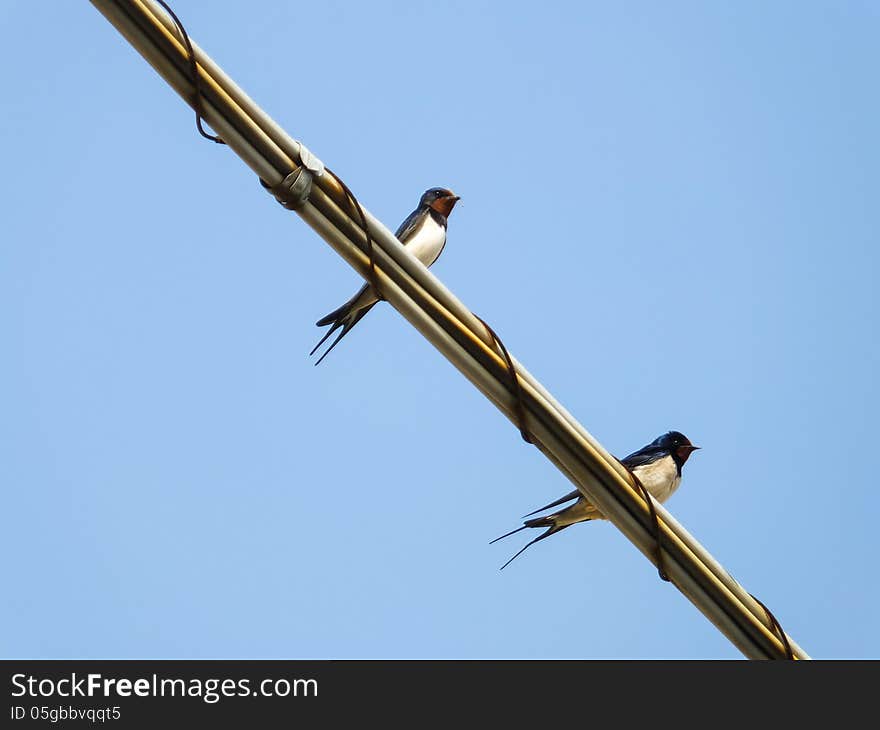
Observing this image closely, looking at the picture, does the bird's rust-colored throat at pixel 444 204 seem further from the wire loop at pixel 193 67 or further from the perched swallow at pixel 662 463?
the wire loop at pixel 193 67

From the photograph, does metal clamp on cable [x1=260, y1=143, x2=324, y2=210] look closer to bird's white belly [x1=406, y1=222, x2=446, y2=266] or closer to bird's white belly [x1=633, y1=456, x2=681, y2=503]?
bird's white belly [x1=633, y1=456, x2=681, y2=503]

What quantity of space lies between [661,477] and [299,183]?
398cm

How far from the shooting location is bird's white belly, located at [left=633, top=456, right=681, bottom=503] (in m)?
6.37

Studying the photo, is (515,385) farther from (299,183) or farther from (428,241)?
(428,241)

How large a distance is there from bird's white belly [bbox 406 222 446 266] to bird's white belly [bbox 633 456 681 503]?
189 centimetres

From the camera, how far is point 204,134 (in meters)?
2.87

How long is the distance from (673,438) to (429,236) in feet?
6.46

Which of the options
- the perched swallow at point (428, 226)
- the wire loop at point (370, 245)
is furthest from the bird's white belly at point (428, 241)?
the wire loop at point (370, 245)

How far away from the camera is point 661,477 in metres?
6.38

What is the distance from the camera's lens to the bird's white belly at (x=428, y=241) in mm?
7336

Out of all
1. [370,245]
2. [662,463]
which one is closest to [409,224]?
[662,463]

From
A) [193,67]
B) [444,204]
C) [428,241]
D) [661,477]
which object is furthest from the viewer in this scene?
[444,204]

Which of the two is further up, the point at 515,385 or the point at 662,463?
the point at 662,463

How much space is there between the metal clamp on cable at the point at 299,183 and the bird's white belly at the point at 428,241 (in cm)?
444
